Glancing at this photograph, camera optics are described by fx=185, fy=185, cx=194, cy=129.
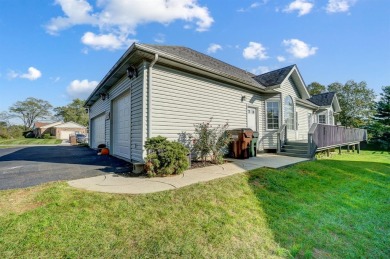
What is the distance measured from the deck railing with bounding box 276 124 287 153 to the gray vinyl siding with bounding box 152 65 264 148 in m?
2.11

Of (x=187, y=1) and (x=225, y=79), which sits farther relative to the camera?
(x=225, y=79)

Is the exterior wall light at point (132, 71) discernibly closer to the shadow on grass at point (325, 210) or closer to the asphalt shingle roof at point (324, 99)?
the shadow on grass at point (325, 210)

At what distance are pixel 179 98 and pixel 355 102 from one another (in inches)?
1240

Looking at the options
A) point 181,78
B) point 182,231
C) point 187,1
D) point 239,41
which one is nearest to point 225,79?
point 181,78

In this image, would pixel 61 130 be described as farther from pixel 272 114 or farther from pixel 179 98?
pixel 272 114

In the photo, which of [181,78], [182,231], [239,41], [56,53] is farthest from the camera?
[56,53]

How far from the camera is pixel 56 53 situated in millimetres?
11734

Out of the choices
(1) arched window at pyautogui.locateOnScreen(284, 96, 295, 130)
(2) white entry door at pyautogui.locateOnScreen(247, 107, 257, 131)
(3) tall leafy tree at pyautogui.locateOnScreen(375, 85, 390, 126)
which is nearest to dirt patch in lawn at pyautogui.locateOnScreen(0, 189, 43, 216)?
(2) white entry door at pyautogui.locateOnScreen(247, 107, 257, 131)

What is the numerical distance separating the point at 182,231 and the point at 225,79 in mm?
6555

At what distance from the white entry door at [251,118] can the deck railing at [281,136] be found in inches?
48.3

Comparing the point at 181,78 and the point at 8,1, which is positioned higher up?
the point at 8,1

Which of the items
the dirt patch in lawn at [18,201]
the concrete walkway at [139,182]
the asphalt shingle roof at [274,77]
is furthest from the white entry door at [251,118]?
the dirt patch in lawn at [18,201]

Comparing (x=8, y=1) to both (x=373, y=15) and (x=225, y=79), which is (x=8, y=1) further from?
(x=373, y=15)

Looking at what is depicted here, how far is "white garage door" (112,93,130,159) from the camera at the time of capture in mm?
7059
